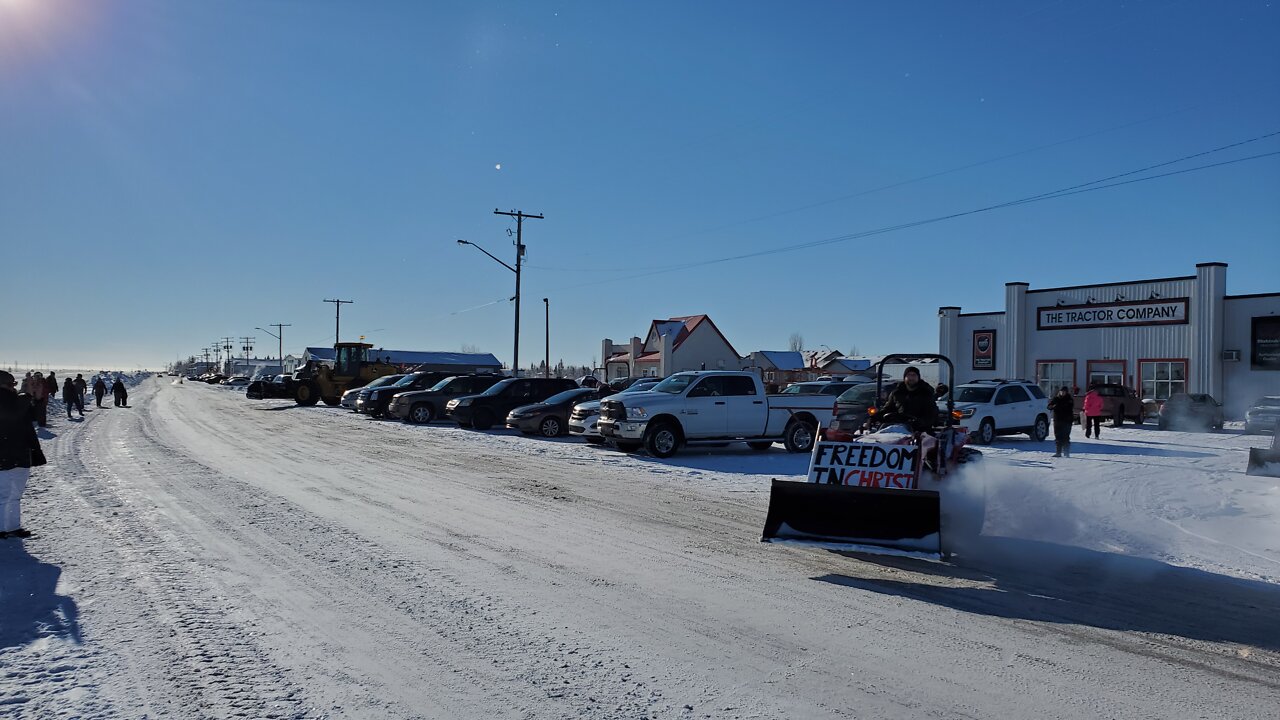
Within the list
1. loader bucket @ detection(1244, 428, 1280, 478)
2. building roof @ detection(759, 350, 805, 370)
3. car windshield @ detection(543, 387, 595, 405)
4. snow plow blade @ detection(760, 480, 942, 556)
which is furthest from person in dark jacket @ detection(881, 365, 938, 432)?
building roof @ detection(759, 350, 805, 370)

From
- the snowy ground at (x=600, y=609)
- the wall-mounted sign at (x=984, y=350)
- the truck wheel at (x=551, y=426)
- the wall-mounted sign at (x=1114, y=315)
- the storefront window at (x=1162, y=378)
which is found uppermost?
the wall-mounted sign at (x=1114, y=315)

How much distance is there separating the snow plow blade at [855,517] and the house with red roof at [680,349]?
5449 cm

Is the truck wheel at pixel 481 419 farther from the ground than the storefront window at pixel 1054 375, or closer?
closer

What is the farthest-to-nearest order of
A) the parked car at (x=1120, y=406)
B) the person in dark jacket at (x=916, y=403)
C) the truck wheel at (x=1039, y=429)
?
the parked car at (x=1120, y=406) → the truck wheel at (x=1039, y=429) → the person in dark jacket at (x=916, y=403)

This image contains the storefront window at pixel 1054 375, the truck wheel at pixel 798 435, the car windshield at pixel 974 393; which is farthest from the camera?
the storefront window at pixel 1054 375

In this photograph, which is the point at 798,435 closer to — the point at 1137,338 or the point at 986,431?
the point at 986,431

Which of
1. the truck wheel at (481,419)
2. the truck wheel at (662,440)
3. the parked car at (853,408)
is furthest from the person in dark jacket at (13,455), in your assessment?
the truck wheel at (481,419)

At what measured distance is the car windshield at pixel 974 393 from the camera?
71.4 feet

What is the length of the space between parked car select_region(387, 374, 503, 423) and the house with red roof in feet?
111

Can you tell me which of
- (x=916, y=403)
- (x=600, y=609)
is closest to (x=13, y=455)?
(x=600, y=609)

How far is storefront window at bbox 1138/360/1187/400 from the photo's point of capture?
35.0m

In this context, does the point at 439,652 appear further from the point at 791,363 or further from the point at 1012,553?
the point at 791,363

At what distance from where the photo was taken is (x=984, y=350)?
137ft

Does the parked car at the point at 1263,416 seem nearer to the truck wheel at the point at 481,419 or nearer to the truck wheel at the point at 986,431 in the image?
the truck wheel at the point at 986,431
